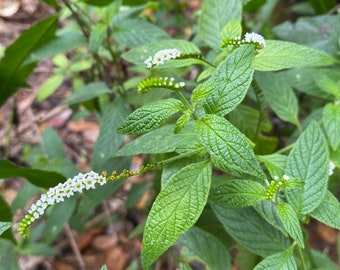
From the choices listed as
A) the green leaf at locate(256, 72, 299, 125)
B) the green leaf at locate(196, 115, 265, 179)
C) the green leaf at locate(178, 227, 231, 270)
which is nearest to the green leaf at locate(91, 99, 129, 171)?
the green leaf at locate(178, 227, 231, 270)

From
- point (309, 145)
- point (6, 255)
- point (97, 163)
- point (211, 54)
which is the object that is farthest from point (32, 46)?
point (309, 145)

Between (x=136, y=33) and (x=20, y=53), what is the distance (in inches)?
15.4

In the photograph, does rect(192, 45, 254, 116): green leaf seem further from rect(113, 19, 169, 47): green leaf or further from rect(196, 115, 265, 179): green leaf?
rect(113, 19, 169, 47): green leaf

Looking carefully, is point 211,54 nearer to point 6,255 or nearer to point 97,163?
point 97,163

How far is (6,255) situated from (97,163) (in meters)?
0.48

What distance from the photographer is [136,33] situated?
147 cm

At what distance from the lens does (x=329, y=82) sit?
1341 millimetres

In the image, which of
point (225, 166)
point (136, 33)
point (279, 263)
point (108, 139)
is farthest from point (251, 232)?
point (136, 33)

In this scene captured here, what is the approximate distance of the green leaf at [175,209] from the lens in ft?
2.87

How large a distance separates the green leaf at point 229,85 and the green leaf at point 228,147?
0.05m

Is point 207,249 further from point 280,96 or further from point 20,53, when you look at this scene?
point 20,53

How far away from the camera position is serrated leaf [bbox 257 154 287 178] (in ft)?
3.51

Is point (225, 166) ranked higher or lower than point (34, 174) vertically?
higher

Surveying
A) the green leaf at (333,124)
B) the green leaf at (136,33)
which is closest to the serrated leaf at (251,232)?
the green leaf at (333,124)
